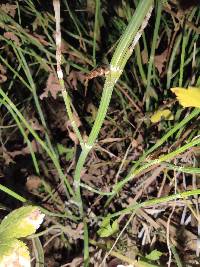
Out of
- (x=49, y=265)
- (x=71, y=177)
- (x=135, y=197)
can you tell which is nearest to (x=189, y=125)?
(x=135, y=197)

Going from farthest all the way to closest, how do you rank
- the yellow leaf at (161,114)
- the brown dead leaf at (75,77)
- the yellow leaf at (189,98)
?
the brown dead leaf at (75,77) → the yellow leaf at (161,114) → the yellow leaf at (189,98)

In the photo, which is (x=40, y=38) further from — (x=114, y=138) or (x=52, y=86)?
(x=114, y=138)

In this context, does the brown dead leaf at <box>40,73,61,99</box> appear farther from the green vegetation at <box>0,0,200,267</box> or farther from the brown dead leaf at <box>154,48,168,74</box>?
the brown dead leaf at <box>154,48,168,74</box>

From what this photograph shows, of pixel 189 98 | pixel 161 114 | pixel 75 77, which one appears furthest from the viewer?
pixel 75 77

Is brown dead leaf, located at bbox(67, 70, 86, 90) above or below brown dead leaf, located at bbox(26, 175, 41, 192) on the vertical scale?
above

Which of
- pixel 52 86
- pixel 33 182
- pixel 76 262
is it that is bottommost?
pixel 76 262

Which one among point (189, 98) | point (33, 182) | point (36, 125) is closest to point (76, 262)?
point (33, 182)

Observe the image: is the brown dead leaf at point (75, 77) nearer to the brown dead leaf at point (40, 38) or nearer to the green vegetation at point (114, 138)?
the green vegetation at point (114, 138)

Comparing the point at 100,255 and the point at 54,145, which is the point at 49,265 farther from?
the point at 54,145


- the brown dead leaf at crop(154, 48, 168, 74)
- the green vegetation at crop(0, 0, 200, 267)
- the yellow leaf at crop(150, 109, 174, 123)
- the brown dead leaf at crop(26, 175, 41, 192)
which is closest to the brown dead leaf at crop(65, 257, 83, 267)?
the green vegetation at crop(0, 0, 200, 267)

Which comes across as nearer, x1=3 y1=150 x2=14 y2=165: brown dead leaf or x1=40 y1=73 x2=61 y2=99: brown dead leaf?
x1=40 y1=73 x2=61 y2=99: brown dead leaf

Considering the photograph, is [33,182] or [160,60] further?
[33,182]

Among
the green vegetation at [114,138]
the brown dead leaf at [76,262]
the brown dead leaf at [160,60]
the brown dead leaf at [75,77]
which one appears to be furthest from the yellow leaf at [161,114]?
the brown dead leaf at [76,262]
